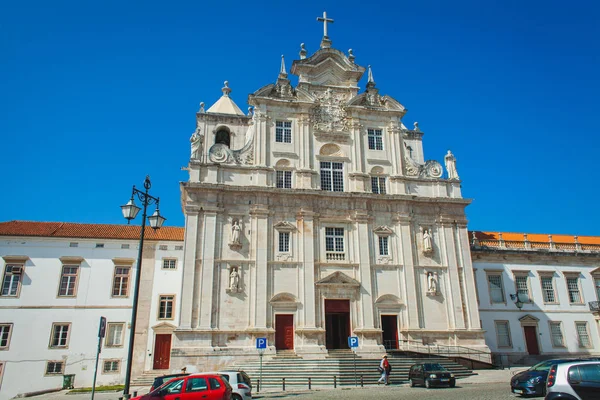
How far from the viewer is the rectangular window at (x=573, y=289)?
3656 centimetres

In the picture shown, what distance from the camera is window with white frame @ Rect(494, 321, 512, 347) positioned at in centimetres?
3375

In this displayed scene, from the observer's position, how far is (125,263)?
32156 millimetres

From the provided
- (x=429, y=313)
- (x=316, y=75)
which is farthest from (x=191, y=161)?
(x=429, y=313)

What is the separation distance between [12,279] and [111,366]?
8.70m

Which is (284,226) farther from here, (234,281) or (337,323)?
(337,323)

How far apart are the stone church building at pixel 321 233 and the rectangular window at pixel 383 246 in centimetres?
9

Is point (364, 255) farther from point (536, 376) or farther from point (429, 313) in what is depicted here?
point (536, 376)

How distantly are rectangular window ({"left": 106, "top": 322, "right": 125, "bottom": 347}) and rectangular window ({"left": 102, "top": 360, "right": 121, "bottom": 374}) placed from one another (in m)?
1.05

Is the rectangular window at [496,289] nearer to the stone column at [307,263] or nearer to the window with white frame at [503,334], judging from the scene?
the window with white frame at [503,334]

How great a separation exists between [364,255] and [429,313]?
5.71 metres

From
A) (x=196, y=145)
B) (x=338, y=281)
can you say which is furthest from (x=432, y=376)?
(x=196, y=145)

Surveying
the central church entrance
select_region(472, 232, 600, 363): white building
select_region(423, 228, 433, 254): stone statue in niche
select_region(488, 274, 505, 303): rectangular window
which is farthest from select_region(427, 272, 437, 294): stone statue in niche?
select_region(488, 274, 505, 303): rectangular window

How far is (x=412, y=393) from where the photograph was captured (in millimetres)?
18891

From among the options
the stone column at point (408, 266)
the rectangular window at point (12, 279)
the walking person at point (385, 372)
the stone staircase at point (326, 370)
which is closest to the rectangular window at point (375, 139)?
the stone column at point (408, 266)
